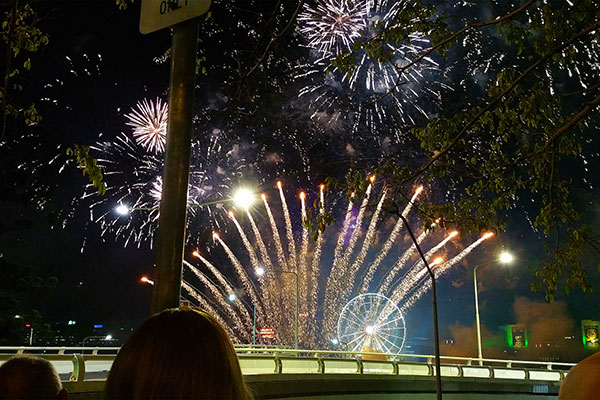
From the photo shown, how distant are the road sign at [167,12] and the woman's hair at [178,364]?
9.43 feet

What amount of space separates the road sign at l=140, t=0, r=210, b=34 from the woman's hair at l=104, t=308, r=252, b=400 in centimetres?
287

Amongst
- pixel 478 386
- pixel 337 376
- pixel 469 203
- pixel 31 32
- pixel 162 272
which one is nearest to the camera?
pixel 162 272

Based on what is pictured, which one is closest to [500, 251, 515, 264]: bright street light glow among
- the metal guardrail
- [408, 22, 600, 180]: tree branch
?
the metal guardrail

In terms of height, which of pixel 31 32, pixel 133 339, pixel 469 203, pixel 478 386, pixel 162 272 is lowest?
pixel 478 386

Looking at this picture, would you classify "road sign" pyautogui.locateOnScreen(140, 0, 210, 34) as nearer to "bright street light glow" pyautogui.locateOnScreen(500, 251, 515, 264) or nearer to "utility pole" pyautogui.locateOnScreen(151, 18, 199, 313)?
"utility pole" pyautogui.locateOnScreen(151, 18, 199, 313)

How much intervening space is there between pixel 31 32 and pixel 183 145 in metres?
5.81

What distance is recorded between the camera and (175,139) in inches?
166

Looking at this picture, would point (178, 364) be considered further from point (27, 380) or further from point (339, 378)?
point (339, 378)

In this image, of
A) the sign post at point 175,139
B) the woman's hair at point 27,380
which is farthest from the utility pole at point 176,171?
the woman's hair at point 27,380

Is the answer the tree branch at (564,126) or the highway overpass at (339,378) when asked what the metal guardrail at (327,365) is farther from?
the tree branch at (564,126)

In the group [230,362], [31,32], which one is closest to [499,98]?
[31,32]

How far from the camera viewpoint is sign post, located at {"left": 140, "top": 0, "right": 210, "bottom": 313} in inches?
160

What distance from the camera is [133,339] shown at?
6.42 ft

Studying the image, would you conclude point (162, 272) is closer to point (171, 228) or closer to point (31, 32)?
point (171, 228)
